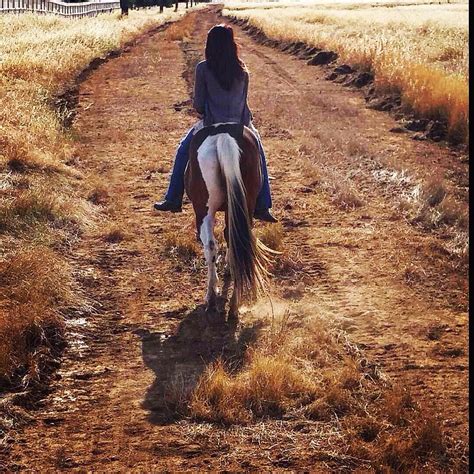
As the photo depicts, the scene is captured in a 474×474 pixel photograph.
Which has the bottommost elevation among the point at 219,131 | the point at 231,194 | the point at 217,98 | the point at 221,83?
the point at 231,194

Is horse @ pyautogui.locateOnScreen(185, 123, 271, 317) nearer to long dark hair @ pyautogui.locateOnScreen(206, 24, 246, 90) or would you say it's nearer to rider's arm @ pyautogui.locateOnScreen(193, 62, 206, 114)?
rider's arm @ pyautogui.locateOnScreen(193, 62, 206, 114)

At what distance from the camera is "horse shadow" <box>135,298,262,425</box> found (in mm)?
4656

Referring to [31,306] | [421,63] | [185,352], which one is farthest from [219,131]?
[421,63]

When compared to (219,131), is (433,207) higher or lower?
lower

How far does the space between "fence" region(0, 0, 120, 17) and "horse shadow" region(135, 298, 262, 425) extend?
39.8 m

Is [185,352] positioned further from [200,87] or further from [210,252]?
[200,87]

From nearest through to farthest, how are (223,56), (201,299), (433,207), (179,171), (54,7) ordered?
(223,56), (201,299), (179,171), (433,207), (54,7)

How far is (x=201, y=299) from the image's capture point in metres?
6.55

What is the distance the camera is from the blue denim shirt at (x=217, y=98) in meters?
6.30

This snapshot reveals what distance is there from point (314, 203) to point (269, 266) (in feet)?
7.87

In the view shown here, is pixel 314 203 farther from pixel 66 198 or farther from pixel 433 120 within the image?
pixel 433 120

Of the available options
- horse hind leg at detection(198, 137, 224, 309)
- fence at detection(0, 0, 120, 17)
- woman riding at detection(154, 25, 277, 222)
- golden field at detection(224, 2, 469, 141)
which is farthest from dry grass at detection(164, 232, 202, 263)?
fence at detection(0, 0, 120, 17)

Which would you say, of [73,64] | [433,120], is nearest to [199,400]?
[433,120]

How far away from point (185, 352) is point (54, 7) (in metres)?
52.0
